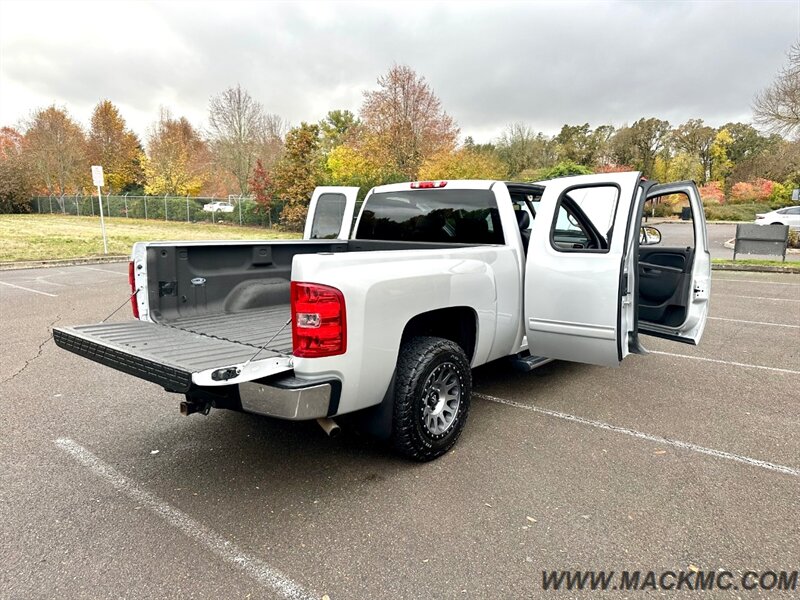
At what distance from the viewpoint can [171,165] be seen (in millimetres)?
39688

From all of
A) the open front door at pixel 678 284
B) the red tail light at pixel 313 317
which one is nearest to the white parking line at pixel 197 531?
the red tail light at pixel 313 317

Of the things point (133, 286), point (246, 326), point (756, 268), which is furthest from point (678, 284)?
point (756, 268)

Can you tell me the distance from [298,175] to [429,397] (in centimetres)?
2737

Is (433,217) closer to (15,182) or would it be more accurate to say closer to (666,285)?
(666,285)

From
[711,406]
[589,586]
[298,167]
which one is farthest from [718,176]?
[589,586]

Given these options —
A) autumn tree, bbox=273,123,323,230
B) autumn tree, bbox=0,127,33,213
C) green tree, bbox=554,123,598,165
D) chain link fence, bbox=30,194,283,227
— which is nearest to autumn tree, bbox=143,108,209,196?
chain link fence, bbox=30,194,283,227

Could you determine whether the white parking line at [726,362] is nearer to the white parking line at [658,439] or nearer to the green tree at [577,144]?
the white parking line at [658,439]

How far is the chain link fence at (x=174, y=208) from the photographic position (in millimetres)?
31844

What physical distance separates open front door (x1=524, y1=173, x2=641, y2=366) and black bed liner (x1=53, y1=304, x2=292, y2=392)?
2022mm

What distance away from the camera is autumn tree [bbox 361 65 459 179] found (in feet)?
71.5

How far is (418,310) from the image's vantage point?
124 inches

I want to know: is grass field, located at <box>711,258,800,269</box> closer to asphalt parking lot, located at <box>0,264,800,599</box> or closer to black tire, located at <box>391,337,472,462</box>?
asphalt parking lot, located at <box>0,264,800,599</box>

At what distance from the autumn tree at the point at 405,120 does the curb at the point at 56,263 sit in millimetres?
12090

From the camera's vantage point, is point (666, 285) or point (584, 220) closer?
point (584, 220)
